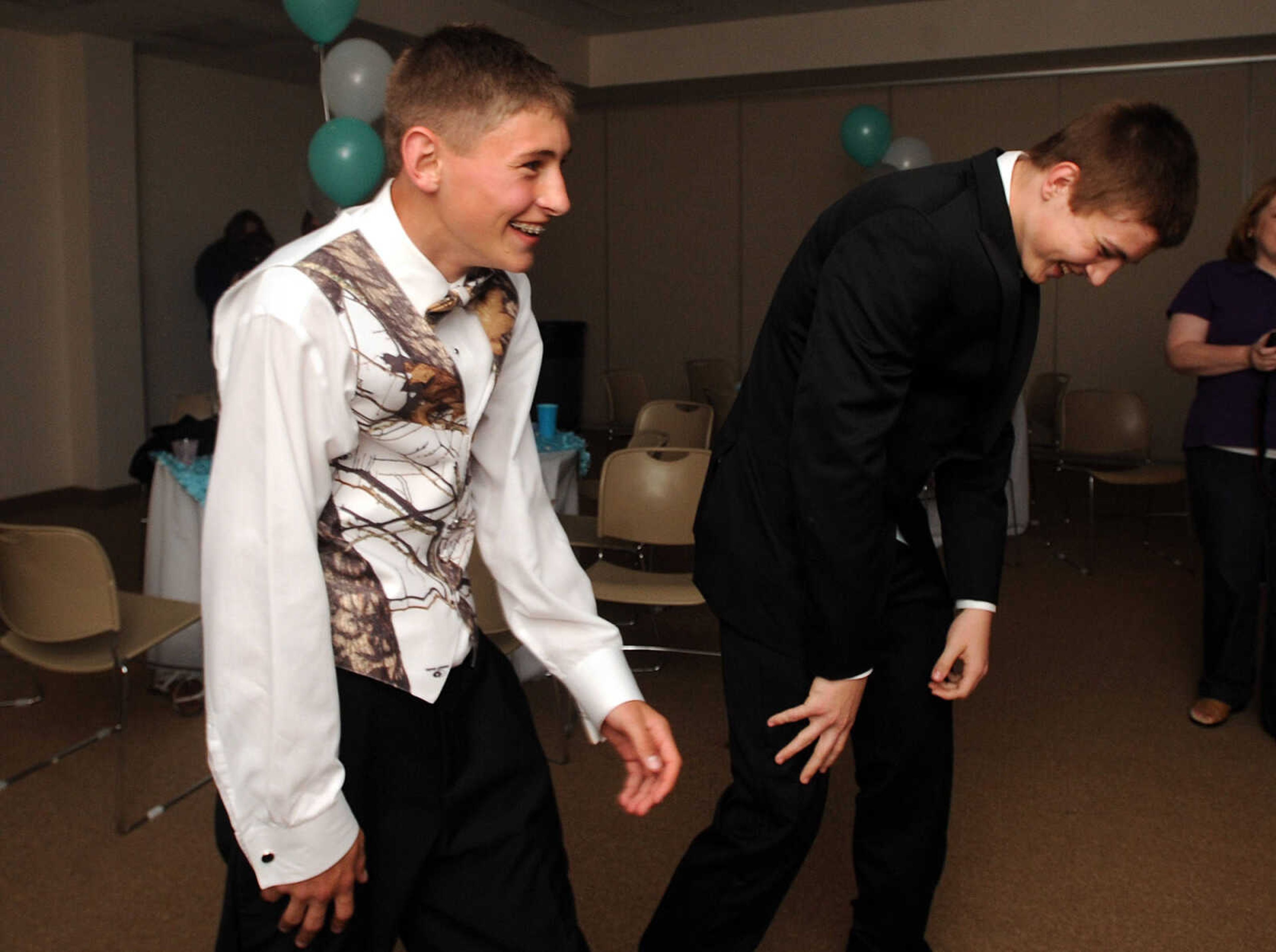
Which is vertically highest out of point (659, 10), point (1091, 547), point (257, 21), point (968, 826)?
point (659, 10)

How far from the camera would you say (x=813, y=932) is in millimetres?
2359

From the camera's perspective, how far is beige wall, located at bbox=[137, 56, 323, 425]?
7.14 meters

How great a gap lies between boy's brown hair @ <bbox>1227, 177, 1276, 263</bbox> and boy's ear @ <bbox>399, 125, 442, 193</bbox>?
2.65 metres

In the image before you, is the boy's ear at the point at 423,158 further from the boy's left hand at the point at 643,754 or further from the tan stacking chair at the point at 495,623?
the tan stacking chair at the point at 495,623

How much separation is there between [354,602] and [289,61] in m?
7.00

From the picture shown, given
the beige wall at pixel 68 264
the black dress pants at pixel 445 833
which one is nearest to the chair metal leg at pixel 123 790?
the black dress pants at pixel 445 833

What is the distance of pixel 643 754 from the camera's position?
4.23ft

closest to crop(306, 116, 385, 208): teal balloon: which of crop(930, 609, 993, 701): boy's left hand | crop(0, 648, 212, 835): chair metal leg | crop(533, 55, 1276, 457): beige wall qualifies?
crop(0, 648, 212, 835): chair metal leg

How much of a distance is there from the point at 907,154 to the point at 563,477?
385 centimetres

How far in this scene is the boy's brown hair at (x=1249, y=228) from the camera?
3074 millimetres

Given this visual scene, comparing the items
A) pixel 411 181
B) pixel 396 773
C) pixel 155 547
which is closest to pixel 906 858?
pixel 396 773

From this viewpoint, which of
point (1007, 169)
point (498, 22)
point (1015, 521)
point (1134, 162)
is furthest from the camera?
point (498, 22)

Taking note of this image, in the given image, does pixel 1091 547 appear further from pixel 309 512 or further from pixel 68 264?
pixel 68 264

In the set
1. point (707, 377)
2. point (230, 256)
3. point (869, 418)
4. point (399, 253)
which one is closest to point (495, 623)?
point (869, 418)
